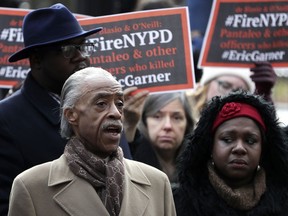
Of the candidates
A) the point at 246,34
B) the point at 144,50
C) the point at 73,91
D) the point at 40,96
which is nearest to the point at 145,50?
the point at 144,50

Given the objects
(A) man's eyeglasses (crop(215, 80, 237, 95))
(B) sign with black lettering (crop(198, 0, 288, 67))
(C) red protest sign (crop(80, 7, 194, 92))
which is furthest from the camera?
(A) man's eyeglasses (crop(215, 80, 237, 95))

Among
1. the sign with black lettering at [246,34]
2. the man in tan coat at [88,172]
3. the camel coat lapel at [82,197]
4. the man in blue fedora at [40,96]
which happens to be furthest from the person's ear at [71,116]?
the sign with black lettering at [246,34]

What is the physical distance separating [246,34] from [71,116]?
9.48 feet

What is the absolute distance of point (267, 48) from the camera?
7949 mm

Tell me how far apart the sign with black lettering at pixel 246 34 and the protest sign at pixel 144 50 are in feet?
1.87

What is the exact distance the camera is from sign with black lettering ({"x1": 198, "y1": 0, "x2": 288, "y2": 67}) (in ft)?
26.1

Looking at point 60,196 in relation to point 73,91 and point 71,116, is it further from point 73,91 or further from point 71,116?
point 73,91

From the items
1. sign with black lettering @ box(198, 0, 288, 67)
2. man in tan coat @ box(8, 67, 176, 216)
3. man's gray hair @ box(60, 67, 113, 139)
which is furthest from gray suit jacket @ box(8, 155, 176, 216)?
sign with black lettering @ box(198, 0, 288, 67)

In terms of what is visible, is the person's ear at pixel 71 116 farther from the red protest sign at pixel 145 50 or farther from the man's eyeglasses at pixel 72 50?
the red protest sign at pixel 145 50

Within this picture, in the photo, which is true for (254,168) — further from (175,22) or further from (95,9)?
(95,9)

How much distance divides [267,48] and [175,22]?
847mm

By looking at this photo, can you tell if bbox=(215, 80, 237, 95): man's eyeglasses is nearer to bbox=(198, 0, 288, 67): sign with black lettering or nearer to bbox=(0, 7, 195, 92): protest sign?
bbox=(198, 0, 288, 67): sign with black lettering

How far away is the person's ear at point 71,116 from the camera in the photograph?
536 cm

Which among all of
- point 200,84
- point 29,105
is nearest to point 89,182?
point 29,105
